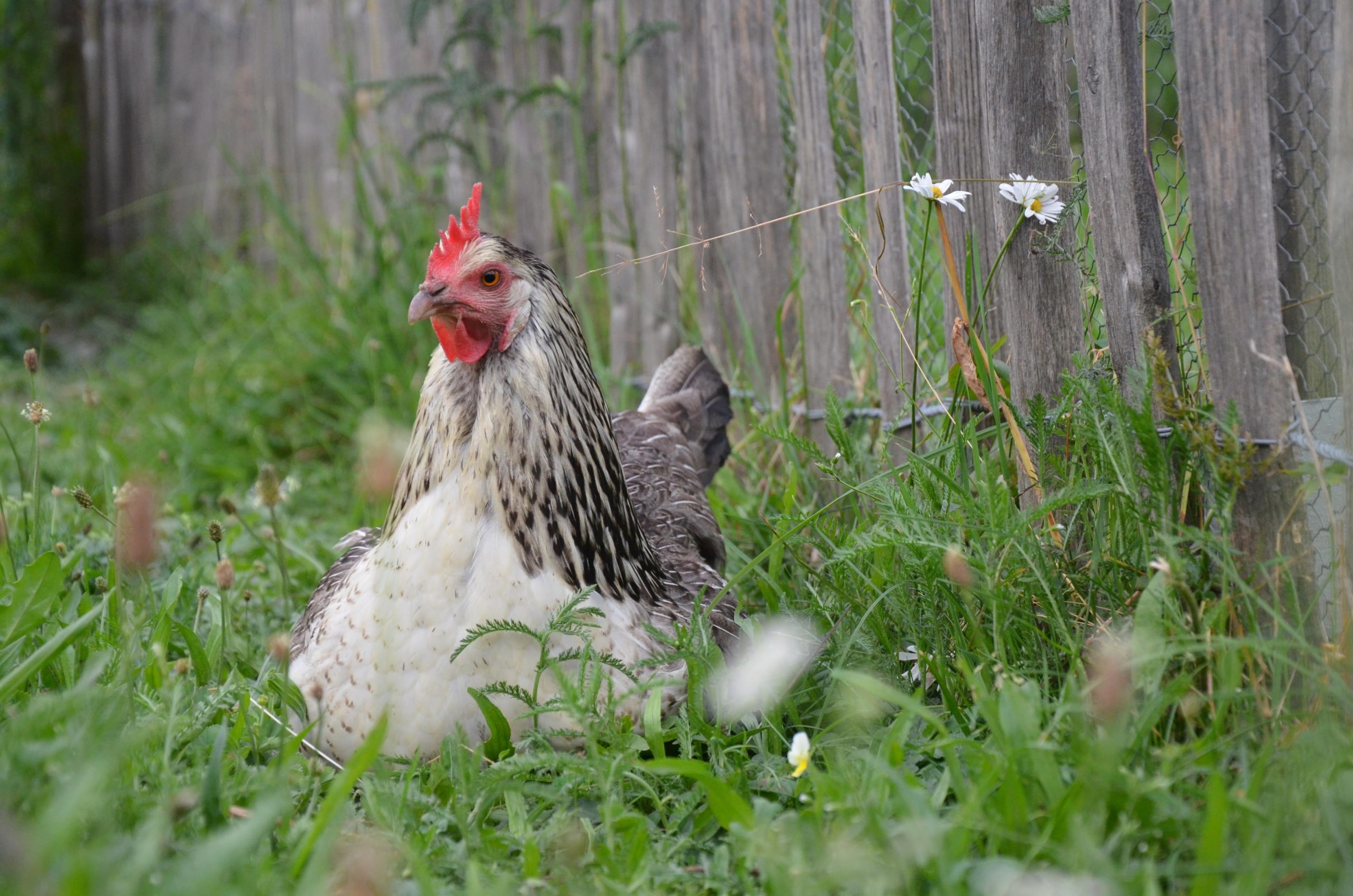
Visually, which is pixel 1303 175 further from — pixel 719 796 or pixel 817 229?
pixel 817 229

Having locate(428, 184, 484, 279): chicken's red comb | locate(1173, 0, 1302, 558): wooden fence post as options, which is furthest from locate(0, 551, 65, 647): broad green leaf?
locate(1173, 0, 1302, 558): wooden fence post

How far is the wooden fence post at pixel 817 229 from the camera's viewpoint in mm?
3307

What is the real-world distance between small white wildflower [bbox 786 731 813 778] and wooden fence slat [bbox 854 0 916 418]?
116cm

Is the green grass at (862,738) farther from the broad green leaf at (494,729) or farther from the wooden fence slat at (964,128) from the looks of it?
the wooden fence slat at (964,128)

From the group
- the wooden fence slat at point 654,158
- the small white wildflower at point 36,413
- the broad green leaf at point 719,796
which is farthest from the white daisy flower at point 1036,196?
the small white wildflower at point 36,413

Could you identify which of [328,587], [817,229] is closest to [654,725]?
[328,587]

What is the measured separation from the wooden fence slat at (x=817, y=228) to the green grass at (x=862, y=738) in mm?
580

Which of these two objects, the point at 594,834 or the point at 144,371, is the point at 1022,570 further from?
the point at 144,371

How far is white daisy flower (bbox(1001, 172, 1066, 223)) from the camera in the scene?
7.53 feet

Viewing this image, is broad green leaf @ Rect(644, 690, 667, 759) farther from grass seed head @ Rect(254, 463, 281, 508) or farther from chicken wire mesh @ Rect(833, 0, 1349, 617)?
chicken wire mesh @ Rect(833, 0, 1349, 617)

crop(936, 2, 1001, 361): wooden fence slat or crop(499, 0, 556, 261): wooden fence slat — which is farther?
crop(499, 0, 556, 261): wooden fence slat

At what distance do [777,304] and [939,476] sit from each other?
1681 mm

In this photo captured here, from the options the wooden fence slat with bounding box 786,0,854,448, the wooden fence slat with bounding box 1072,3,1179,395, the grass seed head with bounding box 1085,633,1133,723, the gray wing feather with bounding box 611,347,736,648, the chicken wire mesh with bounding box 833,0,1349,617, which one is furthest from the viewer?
the wooden fence slat with bounding box 786,0,854,448

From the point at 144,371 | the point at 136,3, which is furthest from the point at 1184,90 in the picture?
the point at 136,3
